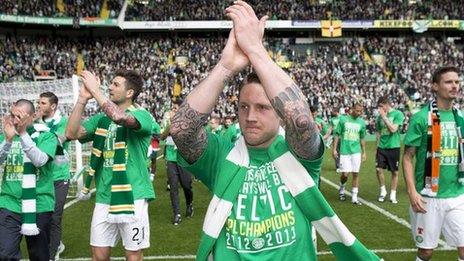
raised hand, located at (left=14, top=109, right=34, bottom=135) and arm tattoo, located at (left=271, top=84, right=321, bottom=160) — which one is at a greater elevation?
arm tattoo, located at (left=271, top=84, right=321, bottom=160)

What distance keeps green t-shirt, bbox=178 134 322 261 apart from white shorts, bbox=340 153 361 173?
972cm

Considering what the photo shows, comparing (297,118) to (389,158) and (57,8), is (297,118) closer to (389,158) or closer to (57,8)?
(389,158)

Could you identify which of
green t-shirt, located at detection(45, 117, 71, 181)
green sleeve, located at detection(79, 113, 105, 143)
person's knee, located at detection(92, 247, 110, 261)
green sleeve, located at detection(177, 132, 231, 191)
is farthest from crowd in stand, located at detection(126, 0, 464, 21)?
green sleeve, located at detection(177, 132, 231, 191)

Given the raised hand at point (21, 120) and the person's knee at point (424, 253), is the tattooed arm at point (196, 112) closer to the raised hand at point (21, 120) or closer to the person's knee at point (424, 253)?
the raised hand at point (21, 120)

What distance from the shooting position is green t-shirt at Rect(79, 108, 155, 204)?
18.3ft

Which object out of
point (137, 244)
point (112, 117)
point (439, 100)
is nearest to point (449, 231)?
point (439, 100)

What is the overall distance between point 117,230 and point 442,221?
327 centimetres

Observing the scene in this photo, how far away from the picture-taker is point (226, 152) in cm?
278

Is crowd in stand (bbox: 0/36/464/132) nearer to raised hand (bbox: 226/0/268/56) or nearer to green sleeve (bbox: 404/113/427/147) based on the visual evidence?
green sleeve (bbox: 404/113/427/147)

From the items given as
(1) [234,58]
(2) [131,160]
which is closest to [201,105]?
(1) [234,58]

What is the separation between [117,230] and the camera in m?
5.61

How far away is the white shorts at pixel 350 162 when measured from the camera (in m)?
12.1

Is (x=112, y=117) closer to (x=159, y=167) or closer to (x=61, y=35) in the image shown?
(x=159, y=167)

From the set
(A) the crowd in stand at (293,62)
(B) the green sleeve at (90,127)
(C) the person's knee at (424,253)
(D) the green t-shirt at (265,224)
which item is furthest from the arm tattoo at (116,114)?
(A) the crowd in stand at (293,62)
